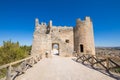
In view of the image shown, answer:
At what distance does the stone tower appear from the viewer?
19.7 meters

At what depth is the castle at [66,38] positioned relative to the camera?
16.1 meters

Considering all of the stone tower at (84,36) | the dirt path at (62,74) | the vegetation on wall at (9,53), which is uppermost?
the stone tower at (84,36)

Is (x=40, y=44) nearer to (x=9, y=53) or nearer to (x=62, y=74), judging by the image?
A: (x=9, y=53)

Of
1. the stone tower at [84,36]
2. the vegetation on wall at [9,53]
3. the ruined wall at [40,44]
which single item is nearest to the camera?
the vegetation on wall at [9,53]

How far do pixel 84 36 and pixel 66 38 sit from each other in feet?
12.4

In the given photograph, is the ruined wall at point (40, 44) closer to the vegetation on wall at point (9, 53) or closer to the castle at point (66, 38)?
the castle at point (66, 38)

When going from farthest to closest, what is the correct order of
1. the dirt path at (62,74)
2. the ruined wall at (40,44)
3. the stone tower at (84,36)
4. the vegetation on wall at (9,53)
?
the stone tower at (84,36), the ruined wall at (40,44), the vegetation on wall at (9,53), the dirt path at (62,74)

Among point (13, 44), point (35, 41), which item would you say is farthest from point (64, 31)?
point (13, 44)

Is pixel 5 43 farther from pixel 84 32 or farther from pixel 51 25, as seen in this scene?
pixel 84 32

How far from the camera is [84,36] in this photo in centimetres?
1964

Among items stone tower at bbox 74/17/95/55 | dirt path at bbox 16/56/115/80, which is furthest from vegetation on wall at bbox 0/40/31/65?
stone tower at bbox 74/17/95/55

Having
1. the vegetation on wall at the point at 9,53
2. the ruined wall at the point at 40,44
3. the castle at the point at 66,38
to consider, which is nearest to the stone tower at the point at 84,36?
the castle at the point at 66,38

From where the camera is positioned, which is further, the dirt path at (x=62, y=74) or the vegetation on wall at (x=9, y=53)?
the vegetation on wall at (x=9, y=53)


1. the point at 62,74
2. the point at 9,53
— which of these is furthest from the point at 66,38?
the point at 62,74
